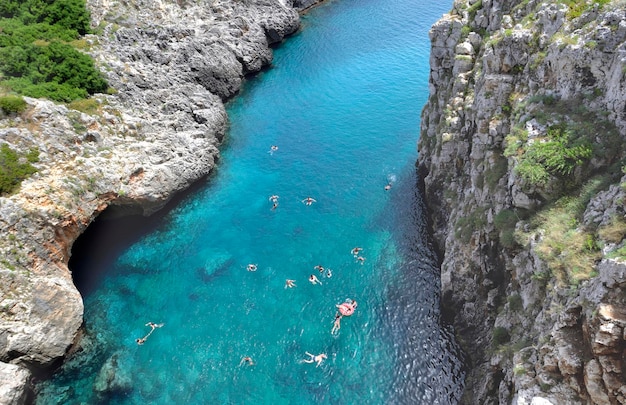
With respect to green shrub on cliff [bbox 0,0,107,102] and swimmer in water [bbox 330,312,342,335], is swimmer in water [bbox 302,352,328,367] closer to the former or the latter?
swimmer in water [bbox 330,312,342,335]

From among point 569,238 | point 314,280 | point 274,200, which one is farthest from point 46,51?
point 569,238

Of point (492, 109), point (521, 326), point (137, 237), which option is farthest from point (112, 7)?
point (521, 326)

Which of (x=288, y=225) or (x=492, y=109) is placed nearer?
(x=492, y=109)

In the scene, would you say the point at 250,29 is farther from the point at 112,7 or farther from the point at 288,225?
the point at 288,225

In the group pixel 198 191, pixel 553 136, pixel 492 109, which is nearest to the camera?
pixel 553 136

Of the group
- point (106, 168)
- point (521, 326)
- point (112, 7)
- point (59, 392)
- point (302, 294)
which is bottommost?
point (59, 392)
